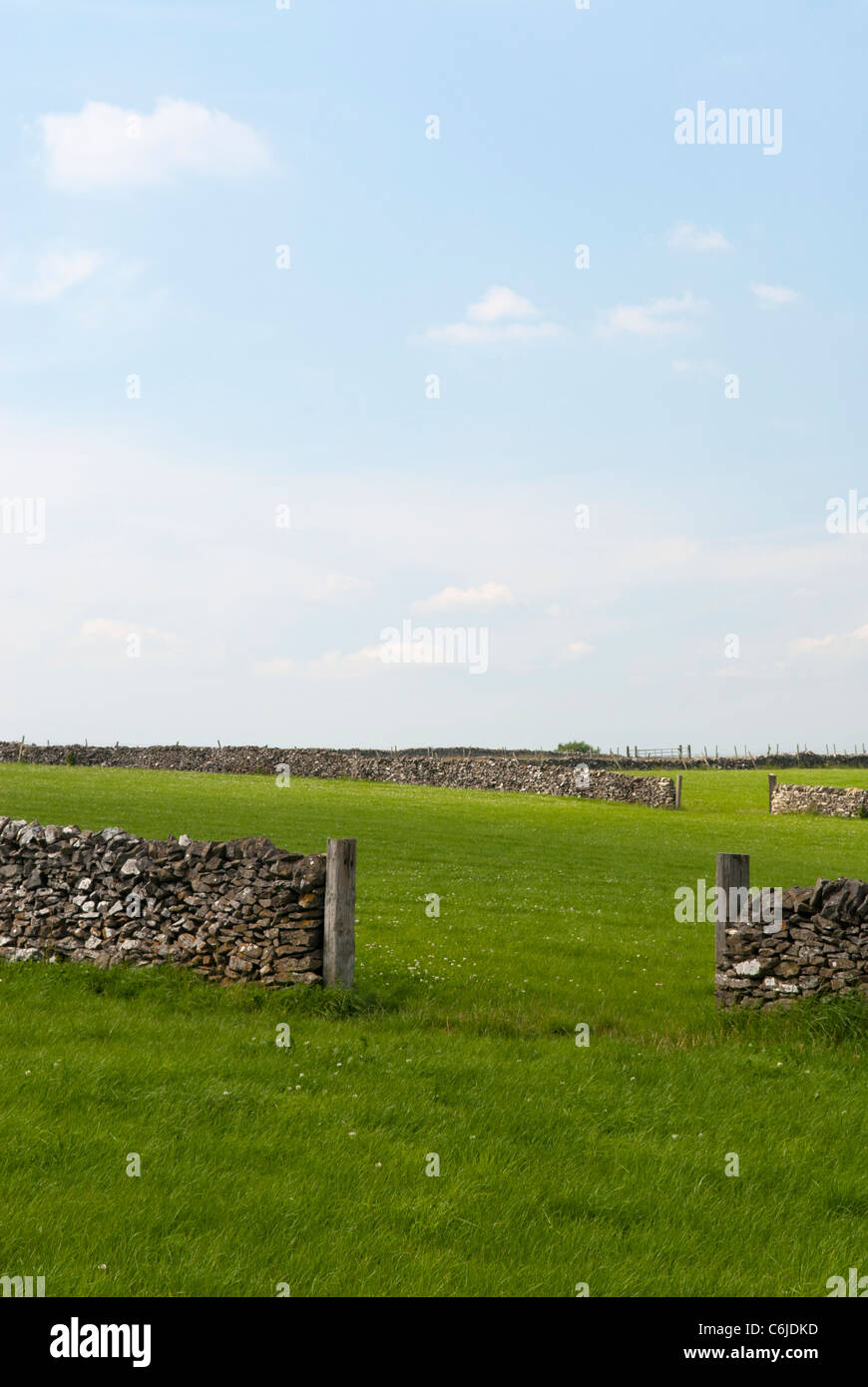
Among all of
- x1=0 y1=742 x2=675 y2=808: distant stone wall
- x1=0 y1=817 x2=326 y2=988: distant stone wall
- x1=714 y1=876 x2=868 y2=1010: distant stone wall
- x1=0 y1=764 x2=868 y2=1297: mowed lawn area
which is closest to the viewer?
x1=0 y1=764 x2=868 y2=1297: mowed lawn area

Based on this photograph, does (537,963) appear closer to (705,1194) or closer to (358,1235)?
(705,1194)

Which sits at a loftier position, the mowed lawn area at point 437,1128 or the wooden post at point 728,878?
the wooden post at point 728,878

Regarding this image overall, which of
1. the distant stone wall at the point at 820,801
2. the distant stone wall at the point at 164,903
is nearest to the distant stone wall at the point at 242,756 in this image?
the distant stone wall at the point at 820,801

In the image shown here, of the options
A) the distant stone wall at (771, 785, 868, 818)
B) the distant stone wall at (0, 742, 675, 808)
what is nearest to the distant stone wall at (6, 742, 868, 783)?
the distant stone wall at (0, 742, 675, 808)

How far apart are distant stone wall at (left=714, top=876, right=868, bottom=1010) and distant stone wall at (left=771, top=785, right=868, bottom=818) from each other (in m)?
41.5

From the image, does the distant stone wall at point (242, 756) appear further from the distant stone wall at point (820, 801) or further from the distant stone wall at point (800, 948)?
the distant stone wall at point (800, 948)

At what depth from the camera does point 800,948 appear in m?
12.4

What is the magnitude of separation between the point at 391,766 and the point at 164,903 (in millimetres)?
52530

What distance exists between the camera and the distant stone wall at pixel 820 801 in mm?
51094

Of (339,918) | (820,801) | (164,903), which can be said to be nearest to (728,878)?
(339,918)

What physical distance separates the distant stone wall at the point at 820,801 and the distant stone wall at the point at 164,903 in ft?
145

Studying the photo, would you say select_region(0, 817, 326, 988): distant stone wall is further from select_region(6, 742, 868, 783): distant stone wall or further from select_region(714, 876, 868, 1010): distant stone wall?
select_region(6, 742, 868, 783): distant stone wall

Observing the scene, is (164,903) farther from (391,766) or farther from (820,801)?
(391,766)

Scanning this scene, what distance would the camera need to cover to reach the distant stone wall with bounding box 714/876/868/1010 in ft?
40.1
